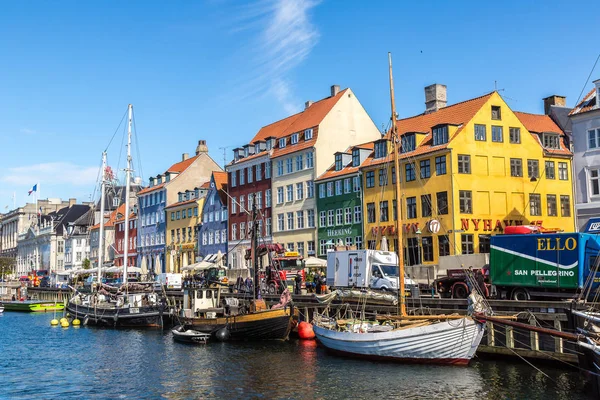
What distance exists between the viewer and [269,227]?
7581 centimetres

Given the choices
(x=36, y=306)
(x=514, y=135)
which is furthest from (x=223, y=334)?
(x=36, y=306)

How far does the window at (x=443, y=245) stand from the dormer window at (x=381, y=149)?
31.3 feet

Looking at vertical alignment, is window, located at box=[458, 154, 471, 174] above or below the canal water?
above

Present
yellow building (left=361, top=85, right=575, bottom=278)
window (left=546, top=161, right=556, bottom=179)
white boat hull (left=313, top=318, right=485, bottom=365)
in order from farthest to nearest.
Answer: window (left=546, top=161, right=556, bottom=179), yellow building (left=361, top=85, right=575, bottom=278), white boat hull (left=313, top=318, right=485, bottom=365)

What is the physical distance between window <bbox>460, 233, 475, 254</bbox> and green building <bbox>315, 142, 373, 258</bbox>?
10.6m

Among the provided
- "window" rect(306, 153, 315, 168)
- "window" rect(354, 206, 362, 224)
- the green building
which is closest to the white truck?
the green building

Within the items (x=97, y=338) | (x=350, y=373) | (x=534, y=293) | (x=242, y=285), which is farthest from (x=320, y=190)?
(x=350, y=373)

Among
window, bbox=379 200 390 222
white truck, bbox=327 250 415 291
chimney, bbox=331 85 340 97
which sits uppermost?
chimney, bbox=331 85 340 97

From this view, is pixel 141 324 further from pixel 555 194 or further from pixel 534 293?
pixel 555 194

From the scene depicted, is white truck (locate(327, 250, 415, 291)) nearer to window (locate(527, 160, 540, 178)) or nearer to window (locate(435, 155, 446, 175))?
window (locate(435, 155, 446, 175))

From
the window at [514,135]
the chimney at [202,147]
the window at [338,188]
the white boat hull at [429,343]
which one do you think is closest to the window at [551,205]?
the window at [514,135]

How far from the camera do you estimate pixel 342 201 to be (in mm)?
65000

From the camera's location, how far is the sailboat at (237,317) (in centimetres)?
4000

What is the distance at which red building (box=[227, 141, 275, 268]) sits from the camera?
250 ft
